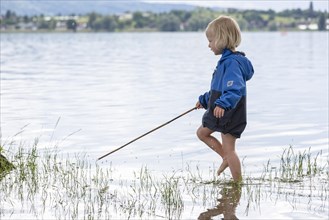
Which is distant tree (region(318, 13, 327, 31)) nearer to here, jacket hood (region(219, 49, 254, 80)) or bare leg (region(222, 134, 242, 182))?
bare leg (region(222, 134, 242, 182))

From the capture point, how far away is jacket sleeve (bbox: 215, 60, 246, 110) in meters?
7.49

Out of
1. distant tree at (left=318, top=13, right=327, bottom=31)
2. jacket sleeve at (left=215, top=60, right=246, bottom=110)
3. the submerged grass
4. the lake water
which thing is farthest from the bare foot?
distant tree at (left=318, top=13, right=327, bottom=31)

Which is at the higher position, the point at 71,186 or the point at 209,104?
the point at 209,104

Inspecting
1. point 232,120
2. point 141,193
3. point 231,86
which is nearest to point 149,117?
point 141,193

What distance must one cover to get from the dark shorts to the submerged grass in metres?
0.62

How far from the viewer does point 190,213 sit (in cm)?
688

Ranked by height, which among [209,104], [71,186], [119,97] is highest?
[209,104]

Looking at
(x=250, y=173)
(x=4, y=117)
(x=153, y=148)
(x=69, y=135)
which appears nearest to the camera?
(x=250, y=173)

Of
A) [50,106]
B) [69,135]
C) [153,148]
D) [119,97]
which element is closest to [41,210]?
[153,148]

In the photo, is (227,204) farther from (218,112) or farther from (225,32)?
(225,32)

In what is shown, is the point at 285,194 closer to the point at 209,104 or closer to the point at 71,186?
the point at 209,104

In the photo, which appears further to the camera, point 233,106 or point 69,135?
point 69,135

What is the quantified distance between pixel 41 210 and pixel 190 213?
4.58 feet

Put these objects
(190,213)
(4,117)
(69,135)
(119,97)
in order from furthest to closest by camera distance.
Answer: (119,97) → (4,117) → (69,135) → (190,213)
